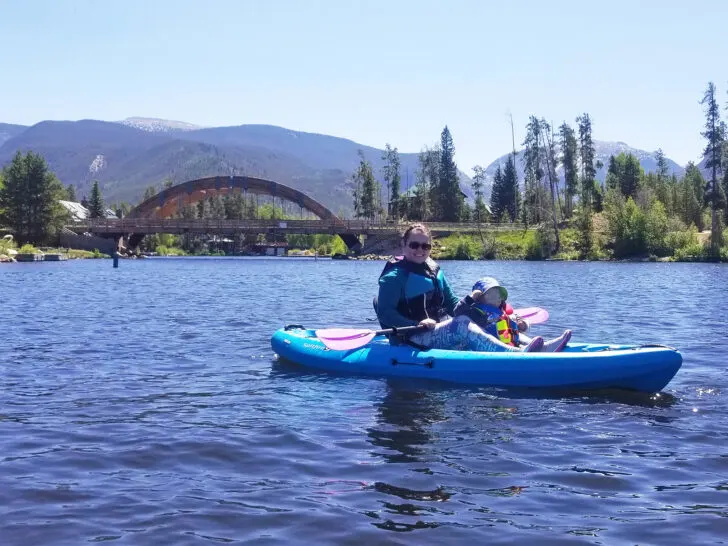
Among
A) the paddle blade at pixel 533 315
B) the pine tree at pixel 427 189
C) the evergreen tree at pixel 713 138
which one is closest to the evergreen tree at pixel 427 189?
the pine tree at pixel 427 189

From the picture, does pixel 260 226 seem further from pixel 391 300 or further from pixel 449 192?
pixel 391 300

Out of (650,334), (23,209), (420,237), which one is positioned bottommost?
(650,334)

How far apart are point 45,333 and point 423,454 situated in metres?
12.4

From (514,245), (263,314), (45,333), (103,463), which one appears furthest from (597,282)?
(514,245)

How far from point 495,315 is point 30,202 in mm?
88435

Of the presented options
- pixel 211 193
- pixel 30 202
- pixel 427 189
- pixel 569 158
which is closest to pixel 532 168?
pixel 569 158

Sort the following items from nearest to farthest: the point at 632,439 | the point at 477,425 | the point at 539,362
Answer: the point at 632,439, the point at 477,425, the point at 539,362

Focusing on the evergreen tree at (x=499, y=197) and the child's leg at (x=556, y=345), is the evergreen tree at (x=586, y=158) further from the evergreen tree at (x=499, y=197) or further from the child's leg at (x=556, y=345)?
the child's leg at (x=556, y=345)

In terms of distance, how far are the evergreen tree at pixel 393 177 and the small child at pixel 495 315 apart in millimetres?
112181

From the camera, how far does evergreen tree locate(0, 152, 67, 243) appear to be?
88125mm

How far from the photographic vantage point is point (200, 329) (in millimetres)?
17922

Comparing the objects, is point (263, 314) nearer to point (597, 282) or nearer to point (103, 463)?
point (103, 463)

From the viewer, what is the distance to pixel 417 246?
1078 cm

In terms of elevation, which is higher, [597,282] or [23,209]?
[23,209]
